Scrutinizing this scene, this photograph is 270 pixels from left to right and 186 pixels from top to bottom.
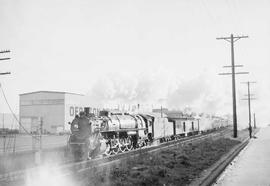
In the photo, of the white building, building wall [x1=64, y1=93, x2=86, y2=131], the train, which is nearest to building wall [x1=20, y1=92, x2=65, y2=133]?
the white building

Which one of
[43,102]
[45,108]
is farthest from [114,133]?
[43,102]

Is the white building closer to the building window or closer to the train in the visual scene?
the building window

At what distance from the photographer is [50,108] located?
62.1 meters

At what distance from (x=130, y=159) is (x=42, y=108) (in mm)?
50765

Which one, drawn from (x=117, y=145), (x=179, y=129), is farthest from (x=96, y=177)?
(x=179, y=129)

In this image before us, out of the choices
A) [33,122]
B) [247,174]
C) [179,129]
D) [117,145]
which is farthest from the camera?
[33,122]

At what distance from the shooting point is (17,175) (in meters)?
12.5

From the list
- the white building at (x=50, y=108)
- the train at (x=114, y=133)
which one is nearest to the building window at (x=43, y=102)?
the white building at (x=50, y=108)

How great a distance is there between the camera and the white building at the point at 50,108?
59.8 metres

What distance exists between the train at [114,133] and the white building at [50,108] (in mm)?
31134

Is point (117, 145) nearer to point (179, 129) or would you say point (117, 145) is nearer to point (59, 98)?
point (179, 129)

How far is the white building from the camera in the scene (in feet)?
196

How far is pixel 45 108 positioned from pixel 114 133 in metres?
43.6

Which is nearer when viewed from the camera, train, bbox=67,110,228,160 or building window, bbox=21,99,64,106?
train, bbox=67,110,228,160
